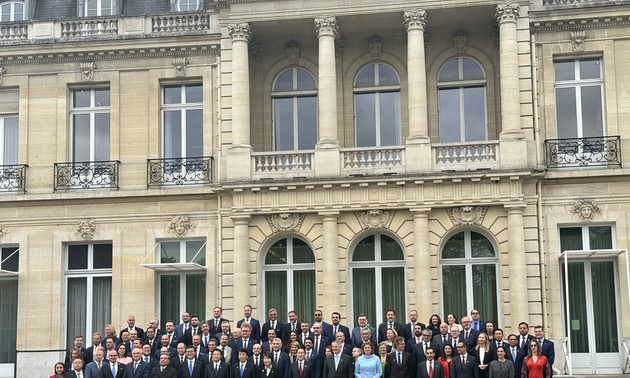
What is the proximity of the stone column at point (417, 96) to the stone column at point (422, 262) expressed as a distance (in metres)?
1.17

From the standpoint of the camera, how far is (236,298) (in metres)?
25.4

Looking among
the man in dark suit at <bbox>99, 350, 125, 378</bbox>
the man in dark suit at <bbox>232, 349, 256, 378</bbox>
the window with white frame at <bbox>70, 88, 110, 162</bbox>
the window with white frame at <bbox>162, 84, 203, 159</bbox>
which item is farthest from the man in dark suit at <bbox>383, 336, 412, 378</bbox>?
the window with white frame at <bbox>70, 88, 110, 162</bbox>

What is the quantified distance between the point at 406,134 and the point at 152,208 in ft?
22.8

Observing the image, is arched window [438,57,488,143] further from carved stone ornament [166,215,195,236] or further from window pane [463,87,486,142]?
carved stone ornament [166,215,195,236]

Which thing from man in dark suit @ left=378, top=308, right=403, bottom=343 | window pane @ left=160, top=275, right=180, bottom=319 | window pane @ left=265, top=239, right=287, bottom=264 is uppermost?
window pane @ left=265, top=239, right=287, bottom=264

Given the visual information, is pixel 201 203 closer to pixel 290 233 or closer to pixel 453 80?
pixel 290 233

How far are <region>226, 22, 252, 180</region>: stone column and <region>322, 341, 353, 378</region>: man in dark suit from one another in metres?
8.15

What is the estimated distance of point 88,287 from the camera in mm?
27422

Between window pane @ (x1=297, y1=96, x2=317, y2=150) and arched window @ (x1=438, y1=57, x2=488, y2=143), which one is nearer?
arched window @ (x1=438, y1=57, x2=488, y2=143)

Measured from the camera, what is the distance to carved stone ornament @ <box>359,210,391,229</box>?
25344 millimetres

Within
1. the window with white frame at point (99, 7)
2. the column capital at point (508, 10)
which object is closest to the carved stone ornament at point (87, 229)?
the window with white frame at point (99, 7)

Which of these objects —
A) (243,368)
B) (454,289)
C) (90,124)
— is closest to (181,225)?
(90,124)

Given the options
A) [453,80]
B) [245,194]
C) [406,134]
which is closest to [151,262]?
[245,194]

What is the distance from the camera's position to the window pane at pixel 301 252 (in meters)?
26.3
